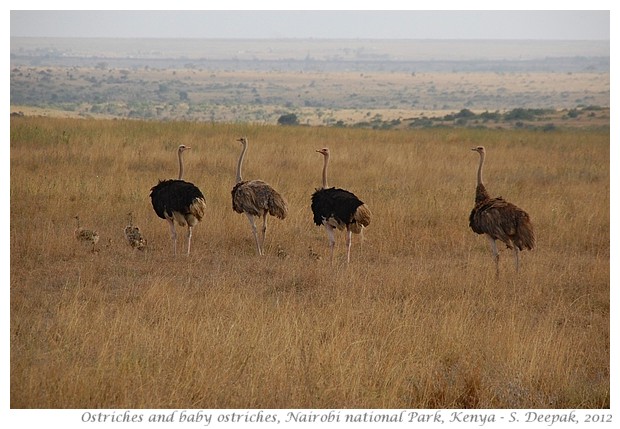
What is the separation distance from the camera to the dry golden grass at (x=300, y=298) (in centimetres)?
631

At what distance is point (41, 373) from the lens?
604cm

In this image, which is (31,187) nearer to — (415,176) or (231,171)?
(231,171)

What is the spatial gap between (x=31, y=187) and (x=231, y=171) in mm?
4152

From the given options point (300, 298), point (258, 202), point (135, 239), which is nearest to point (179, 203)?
point (135, 239)

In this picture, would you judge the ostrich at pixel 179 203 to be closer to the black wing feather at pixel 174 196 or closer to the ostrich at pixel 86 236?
the black wing feather at pixel 174 196

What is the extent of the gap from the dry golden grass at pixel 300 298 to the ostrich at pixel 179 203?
49 cm

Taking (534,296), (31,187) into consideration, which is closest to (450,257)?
(534,296)

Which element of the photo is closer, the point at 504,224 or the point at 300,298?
the point at 300,298

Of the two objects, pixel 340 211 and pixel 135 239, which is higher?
pixel 340 211

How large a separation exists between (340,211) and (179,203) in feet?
6.01

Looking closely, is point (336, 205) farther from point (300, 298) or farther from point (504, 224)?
point (504, 224)

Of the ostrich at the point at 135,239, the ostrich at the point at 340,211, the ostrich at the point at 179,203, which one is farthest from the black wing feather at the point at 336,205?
the ostrich at the point at 135,239

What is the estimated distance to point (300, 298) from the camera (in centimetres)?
898

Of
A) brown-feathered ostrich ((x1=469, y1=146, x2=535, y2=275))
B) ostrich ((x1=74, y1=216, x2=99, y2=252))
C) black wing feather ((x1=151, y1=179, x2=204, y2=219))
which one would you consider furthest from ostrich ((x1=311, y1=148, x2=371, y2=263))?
ostrich ((x1=74, y1=216, x2=99, y2=252))
